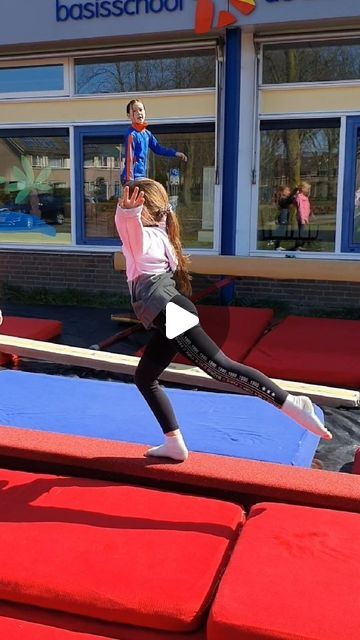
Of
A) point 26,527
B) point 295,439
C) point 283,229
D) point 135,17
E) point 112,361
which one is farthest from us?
point 283,229

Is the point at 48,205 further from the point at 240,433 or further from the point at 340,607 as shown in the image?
the point at 340,607

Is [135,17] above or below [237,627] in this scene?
above

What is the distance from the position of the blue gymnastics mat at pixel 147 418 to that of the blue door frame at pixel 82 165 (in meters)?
4.37

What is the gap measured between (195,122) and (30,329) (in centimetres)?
353

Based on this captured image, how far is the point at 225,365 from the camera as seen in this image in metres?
2.54

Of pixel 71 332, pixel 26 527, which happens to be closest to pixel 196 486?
pixel 26 527

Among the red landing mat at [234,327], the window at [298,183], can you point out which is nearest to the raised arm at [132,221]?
the red landing mat at [234,327]

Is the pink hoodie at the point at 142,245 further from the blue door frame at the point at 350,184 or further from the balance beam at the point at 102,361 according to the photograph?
the blue door frame at the point at 350,184

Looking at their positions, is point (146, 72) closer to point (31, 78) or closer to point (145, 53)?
point (145, 53)

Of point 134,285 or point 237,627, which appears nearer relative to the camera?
point 237,627

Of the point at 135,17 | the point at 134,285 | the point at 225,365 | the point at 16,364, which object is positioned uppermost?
the point at 135,17

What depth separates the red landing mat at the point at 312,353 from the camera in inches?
181

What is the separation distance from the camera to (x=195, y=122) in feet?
25.1

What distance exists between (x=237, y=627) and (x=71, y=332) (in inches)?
201
